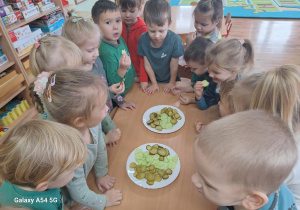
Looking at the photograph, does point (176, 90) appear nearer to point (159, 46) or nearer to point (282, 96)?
point (159, 46)

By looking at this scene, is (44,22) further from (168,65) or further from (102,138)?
(102,138)

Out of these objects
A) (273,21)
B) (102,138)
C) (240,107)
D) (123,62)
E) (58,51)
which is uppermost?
(58,51)

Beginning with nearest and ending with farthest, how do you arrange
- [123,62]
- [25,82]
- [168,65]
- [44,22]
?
[123,62] → [168,65] → [25,82] → [44,22]

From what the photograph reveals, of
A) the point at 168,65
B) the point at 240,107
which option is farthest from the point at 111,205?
the point at 168,65

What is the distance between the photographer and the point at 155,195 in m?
0.88

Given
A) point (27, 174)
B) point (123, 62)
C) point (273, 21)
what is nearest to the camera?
point (27, 174)

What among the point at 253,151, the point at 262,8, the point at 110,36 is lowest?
the point at 262,8

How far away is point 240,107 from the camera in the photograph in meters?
0.92

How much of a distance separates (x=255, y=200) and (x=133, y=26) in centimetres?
177

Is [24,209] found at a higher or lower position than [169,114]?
higher

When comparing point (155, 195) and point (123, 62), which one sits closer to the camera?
point (155, 195)

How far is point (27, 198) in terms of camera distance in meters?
0.71

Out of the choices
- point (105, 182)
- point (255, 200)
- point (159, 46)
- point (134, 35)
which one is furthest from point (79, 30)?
point (255, 200)

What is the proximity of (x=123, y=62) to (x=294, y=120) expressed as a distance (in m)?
1.02
